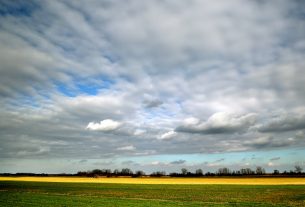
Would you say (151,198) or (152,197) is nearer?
(151,198)

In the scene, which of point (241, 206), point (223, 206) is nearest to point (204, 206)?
point (223, 206)

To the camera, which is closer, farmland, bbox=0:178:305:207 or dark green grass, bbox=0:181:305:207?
dark green grass, bbox=0:181:305:207

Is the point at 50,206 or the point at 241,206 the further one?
the point at 241,206

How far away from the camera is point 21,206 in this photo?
28.3 meters

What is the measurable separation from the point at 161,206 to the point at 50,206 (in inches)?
448

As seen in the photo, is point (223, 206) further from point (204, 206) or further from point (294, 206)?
point (294, 206)

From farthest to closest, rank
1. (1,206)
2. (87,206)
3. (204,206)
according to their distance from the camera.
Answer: (204,206) → (87,206) → (1,206)

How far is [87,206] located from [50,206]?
361cm

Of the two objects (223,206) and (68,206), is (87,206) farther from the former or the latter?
(223,206)

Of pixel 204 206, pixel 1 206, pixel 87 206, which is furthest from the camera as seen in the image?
pixel 204 206

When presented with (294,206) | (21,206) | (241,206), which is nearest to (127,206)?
(21,206)

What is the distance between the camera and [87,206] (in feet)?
97.8

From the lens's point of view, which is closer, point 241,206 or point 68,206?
point 68,206

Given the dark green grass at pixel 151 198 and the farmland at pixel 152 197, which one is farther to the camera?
the farmland at pixel 152 197
